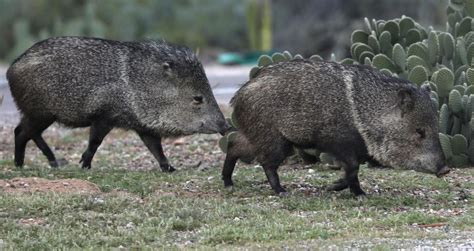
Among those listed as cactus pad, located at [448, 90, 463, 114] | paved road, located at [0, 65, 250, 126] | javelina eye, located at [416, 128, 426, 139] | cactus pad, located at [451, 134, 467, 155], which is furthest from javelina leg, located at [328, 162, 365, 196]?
paved road, located at [0, 65, 250, 126]

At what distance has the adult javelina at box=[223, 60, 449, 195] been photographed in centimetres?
801

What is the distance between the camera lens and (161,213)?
287 inches

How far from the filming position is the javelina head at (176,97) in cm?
945

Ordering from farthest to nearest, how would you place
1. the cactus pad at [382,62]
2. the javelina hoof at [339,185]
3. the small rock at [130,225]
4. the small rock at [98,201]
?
the cactus pad at [382,62] < the javelina hoof at [339,185] < the small rock at [98,201] < the small rock at [130,225]

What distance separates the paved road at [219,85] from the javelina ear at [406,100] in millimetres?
5313

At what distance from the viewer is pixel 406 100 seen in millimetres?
8031

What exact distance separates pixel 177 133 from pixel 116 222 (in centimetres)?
257

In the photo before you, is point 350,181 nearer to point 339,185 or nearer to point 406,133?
point 339,185

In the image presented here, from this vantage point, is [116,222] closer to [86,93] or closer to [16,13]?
[86,93]

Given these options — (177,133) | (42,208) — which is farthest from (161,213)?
(177,133)

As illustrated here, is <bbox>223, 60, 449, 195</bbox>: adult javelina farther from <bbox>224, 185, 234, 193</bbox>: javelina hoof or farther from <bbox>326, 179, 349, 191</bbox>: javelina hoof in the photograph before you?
<bbox>224, 185, 234, 193</bbox>: javelina hoof

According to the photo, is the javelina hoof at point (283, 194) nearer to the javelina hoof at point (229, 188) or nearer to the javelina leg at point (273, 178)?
the javelina leg at point (273, 178)

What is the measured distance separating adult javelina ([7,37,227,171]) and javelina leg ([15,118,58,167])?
0.32ft

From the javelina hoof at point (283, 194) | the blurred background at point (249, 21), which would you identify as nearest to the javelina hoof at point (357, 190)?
the javelina hoof at point (283, 194)
